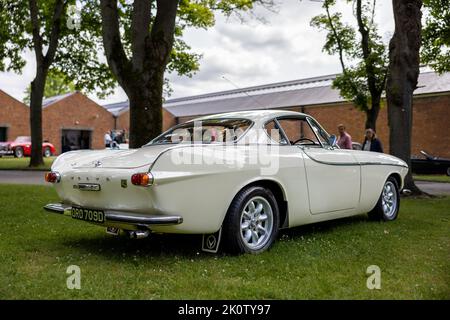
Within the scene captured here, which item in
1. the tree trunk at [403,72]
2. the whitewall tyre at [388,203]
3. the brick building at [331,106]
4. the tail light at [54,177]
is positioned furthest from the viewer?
the brick building at [331,106]

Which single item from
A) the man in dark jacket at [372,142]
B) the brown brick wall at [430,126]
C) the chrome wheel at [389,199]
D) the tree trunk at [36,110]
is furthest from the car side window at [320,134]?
the brown brick wall at [430,126]

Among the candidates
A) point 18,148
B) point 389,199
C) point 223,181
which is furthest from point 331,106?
point 223,181

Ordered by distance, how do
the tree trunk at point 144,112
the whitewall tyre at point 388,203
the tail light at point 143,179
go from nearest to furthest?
the tail light at point 143,179
the whitewall tyre at point 388,203
the tree trunk at point 144,112

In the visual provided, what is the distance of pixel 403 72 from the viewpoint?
10.0 meters

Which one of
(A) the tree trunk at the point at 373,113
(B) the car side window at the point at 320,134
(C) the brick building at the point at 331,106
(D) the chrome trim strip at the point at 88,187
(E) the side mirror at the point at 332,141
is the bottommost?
(D) the chrome trim strip at the point at 88,187

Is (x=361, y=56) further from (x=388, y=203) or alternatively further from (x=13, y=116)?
(x=13, y=116)

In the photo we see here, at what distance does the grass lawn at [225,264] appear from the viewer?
334 centimetres

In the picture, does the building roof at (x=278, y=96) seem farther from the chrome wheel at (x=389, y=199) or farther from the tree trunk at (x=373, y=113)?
the chrome wheel at (x=389, y=199)

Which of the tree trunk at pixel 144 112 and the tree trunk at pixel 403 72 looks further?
the tree trunk at pixel 403 72

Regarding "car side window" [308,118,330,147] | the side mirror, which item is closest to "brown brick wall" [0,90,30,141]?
"car side window" [308,118,330,147]

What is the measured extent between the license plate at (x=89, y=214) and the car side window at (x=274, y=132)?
6.45 ft

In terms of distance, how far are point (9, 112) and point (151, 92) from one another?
34542 millimetres

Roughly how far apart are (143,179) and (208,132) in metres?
1.49
